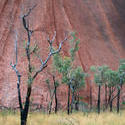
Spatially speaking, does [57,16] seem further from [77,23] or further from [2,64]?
[2,64]

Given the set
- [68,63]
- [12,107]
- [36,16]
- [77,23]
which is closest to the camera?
[68,63]

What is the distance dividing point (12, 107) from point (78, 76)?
6.70 m

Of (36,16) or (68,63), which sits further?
(36,16)

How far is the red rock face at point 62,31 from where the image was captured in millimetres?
21094

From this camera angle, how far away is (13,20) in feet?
80.1

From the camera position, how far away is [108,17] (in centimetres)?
3316

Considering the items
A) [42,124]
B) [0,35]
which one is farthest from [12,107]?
[42,124]

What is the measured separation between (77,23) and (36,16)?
6700mm

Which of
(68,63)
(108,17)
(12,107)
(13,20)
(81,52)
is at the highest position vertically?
(108,17)

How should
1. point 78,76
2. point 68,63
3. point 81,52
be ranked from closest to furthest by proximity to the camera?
point 68,63
point 78,76
point 81,52

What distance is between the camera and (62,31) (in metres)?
26.9

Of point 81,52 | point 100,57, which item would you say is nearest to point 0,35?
point 81,52

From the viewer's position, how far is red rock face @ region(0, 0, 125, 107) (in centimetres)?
2109

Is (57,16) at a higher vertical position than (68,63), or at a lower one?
higher
